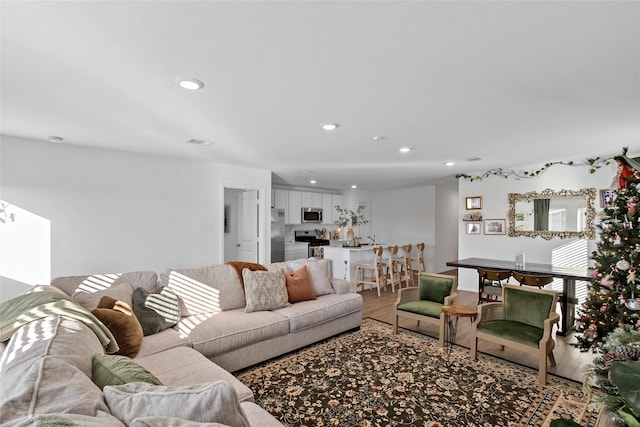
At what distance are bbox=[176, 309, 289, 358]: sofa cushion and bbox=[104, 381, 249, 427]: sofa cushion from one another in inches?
61.4

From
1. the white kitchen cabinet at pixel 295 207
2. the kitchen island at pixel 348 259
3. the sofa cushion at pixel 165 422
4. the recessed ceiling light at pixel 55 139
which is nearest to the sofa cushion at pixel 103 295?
the sofa cushion at pixel 165 422

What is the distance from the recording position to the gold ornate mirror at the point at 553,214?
15.9 feet

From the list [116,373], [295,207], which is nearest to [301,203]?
[295,207]

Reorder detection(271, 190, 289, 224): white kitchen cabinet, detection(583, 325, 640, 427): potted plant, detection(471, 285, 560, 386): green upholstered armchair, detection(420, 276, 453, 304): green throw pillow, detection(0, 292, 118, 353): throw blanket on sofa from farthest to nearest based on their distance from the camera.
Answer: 1. detection(271, 190, 289, 224): white kitchen cabinet
2. detection(420, 276, 453, 304): green throw pillow
3. detection(471, 285, 560, 386): green upholstered armchair
4. detection(0, 292, 118, 353): throw blanket on sofa
5. detection(583, 325, 640, 427): potted plant

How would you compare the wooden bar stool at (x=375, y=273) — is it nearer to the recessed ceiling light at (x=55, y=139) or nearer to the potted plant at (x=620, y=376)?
the potted plant at (x=620, y=376)

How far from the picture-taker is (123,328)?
2.27 metres

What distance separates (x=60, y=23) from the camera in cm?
151

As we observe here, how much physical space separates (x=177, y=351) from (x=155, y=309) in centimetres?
54

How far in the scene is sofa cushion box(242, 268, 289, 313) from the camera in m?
3.29

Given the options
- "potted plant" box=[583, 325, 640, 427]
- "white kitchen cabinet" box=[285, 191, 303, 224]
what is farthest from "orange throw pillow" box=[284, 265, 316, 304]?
"white kitchen cabinet" box=[285, 191, 303, 224]

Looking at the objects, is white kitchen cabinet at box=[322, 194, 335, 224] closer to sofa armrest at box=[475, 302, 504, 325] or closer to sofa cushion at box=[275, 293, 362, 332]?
sofa cushion at box=[275, 293, 362, 332]

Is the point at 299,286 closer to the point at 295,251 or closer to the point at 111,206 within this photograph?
the point at 111,206

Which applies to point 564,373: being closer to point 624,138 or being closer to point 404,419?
point 404,419

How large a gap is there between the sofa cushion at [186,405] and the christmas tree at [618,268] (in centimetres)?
334
